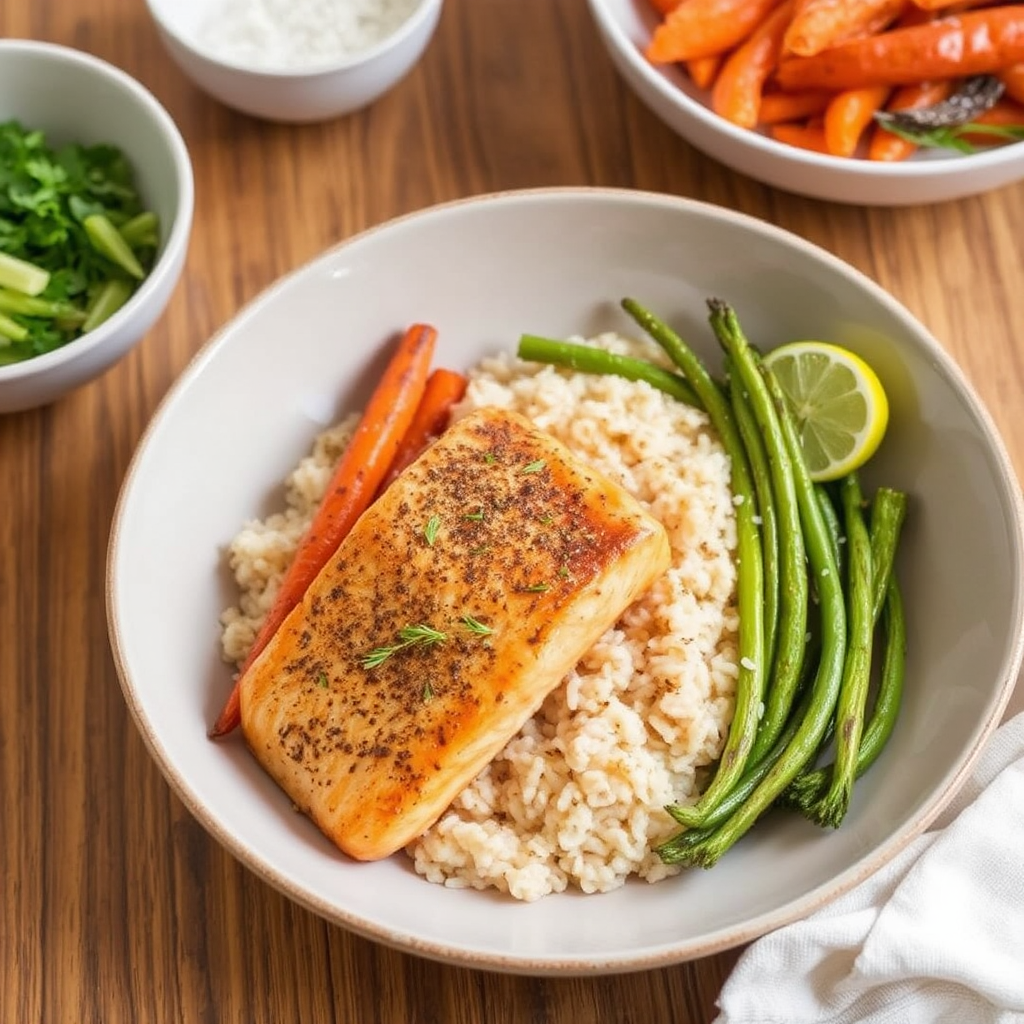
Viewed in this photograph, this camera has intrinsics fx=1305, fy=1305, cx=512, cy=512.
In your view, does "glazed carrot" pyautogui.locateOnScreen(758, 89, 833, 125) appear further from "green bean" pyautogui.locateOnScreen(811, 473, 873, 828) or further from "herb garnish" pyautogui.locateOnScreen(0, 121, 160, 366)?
"herb garnish" pyautogui.locateOnScreen(0, 121, 160, 366)

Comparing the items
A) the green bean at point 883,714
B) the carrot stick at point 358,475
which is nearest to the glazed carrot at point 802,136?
the carrot stick at point 358,475

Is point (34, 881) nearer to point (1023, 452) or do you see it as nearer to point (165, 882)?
point (165, 882)

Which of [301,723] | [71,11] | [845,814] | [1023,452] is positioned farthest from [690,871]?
[71,11]

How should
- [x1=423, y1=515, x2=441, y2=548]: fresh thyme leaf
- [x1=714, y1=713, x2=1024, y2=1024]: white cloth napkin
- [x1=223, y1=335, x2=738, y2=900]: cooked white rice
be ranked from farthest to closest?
[x1=423, y1=515, x2=441, y2=548]: fresh thyme leaf < [x1=223, y1=335, x2=738, y2=900]: cooked white rice < [x1=714, y1=713, x2=1024, y2=1024]: white cloth napkin

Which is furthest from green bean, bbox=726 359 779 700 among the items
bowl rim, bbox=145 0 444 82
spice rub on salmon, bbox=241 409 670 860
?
bowl rim, bbox=145 0 444 82

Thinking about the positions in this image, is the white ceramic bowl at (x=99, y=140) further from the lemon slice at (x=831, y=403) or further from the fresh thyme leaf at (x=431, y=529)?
the lemon slice at (x=831, y=403)

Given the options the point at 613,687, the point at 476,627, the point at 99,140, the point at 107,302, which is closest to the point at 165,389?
the point at 107,302
